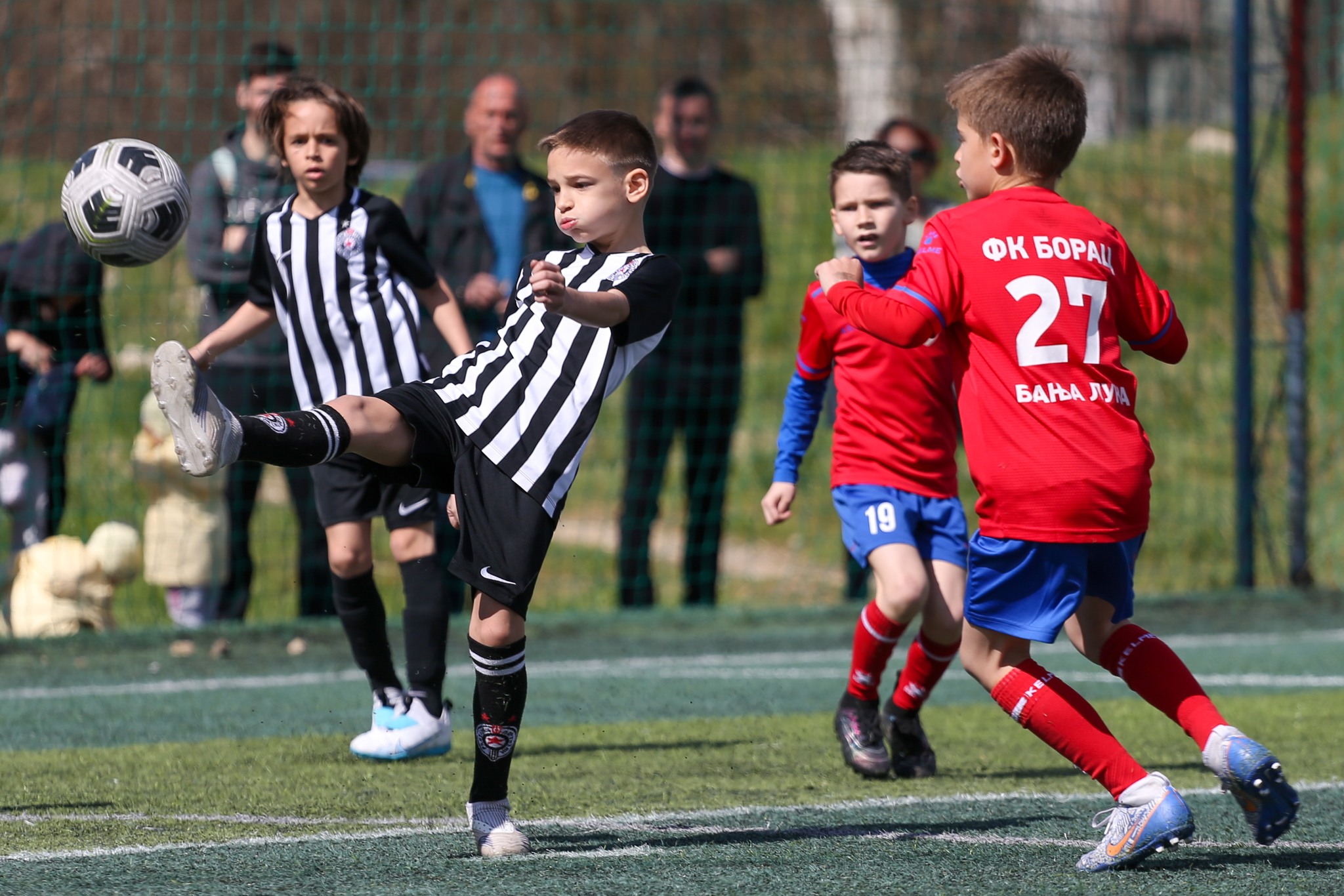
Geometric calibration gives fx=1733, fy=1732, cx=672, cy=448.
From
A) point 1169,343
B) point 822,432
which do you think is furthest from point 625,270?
point 822,432

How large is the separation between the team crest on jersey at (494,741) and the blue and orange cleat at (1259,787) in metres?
1.37

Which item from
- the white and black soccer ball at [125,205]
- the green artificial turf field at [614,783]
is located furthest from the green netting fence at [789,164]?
the white and black soccer ball at [125,205]

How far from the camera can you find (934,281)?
3.38m

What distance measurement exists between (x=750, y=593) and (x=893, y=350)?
566 centimetres

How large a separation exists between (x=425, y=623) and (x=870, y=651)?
126cm

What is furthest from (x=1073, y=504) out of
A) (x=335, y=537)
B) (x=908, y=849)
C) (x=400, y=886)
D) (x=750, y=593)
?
(x=750, y=593)

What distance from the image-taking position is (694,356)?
8.38m

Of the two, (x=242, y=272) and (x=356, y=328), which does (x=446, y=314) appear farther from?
(x=242, y=272)

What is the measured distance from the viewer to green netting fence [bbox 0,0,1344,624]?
884 cm

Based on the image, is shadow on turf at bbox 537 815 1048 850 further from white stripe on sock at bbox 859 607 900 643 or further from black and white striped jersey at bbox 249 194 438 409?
black and white striped jersey at bbox 249 194 438 409

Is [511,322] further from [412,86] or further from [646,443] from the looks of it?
[412,86]

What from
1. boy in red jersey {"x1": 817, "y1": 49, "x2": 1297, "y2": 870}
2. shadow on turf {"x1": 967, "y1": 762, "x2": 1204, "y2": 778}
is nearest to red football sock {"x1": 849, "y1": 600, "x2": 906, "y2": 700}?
shadow on turf {"x1": 967, "y1": 762, "x2": 1204, "y2": 778}

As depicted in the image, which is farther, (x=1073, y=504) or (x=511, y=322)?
(x=511, y=322)

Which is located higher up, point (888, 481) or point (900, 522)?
point (888, 481)
